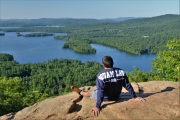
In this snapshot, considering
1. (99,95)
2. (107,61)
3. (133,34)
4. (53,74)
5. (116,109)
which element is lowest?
(53,74)

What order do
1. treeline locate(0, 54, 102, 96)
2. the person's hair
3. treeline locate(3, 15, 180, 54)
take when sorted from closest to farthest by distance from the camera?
1. the person's hair
2. treeline locate(0, 54, 102, 96)
3. treeline locate(3, 15, 180, 54)

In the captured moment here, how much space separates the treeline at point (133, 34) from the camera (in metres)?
84.8

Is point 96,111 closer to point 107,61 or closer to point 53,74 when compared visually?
point 107,61

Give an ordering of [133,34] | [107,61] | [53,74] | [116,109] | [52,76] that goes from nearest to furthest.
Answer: [107,61] < [116,109] < [52,76] < [53,74] < [133,34]

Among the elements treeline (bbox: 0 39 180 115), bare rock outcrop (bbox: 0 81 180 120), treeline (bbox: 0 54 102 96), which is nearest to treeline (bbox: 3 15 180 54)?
treeline (bbox: 0 54 102 96)

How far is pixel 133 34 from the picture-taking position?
138750mm

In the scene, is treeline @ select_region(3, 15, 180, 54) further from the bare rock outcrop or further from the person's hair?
the person's hair

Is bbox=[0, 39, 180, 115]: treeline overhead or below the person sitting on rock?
below

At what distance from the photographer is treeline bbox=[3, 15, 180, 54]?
84.8 metres

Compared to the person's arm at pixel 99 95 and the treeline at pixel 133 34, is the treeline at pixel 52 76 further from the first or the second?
the treeline at pixel 133 34

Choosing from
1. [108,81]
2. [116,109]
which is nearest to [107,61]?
[108,81]

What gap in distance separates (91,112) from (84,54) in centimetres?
6929

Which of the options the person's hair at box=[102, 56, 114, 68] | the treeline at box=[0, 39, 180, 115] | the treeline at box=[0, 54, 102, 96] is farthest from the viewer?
the treeline at box=[0, 54, 102, 96]

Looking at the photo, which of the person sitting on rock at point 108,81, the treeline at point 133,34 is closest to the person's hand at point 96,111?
the person sitting on rock at point 108,81
